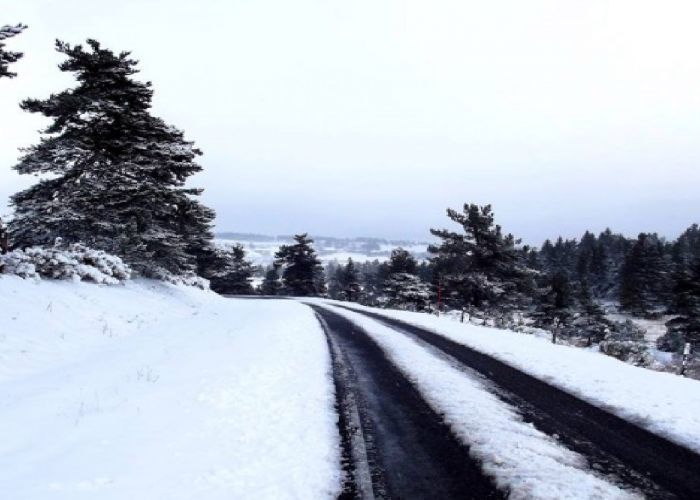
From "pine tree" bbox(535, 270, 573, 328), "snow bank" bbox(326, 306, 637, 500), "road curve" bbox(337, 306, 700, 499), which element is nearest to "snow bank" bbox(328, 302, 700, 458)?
"road curve" bbox(337, 306, 700, 499)

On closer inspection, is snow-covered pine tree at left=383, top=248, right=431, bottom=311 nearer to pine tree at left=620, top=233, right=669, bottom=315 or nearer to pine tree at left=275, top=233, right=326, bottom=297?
pine tree at left=275, top=233, right=326, bottom=297

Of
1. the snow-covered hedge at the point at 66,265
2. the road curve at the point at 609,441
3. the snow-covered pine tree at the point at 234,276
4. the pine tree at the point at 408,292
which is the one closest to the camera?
the road curve at the point at 609,441

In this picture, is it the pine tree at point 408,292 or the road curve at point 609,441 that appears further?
the pine tree at point 408,292

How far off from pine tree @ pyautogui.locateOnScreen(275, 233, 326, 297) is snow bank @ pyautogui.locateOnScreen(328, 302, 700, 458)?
56084 mm

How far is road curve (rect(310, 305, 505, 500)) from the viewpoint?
4.55 m

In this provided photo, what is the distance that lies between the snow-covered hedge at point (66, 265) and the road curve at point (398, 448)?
922 centimetres

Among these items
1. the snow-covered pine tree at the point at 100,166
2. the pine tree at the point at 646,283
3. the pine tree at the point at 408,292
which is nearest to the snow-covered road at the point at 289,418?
the snow-covered pine tree at the point at 100,166

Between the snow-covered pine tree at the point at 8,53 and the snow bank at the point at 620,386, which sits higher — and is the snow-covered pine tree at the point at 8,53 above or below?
above

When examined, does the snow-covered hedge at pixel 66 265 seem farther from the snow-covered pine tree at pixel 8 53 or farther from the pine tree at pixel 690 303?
the pine tree at pixel 690 303

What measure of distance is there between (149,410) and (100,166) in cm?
1679

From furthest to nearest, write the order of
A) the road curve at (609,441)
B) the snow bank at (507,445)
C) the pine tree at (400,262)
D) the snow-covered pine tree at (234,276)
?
the snow-covered pine tree at (234,276) → the pine tree at (400,262) → the road curve at (609,441) → the snow bank at (507,445)

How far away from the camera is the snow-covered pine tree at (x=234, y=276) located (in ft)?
210

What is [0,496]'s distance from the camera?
407 cm

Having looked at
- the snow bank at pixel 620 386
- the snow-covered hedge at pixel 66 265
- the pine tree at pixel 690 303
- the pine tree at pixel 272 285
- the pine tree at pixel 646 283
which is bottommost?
the pine tree at pixel 272 285
